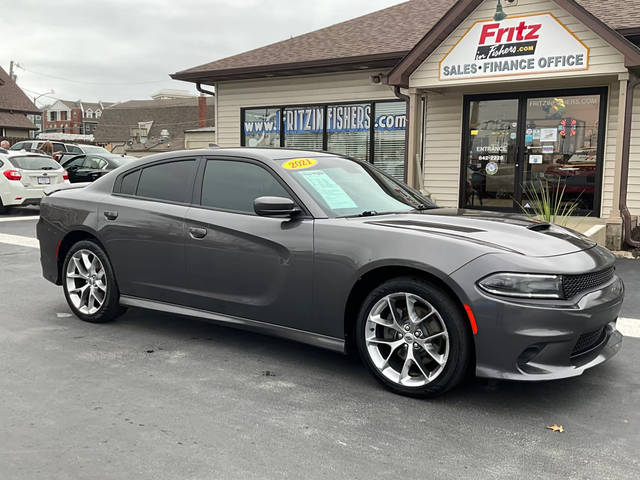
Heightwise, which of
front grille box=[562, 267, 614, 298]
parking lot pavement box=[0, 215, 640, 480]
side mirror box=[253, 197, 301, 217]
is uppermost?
side mirror box=[253, 197, 301, 217]

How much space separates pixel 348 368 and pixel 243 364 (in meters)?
0.74

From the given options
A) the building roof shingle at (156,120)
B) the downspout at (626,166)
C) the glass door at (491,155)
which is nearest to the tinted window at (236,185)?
the downspout at (626,166)

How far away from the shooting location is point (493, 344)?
138 inches

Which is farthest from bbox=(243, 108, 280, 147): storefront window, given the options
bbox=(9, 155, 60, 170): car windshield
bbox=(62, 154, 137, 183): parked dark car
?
bbox=(62, 154, 137, 183): parked dark car

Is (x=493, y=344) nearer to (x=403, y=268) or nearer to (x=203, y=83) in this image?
(x=403, y=268)

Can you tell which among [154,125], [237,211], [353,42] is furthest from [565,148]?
[154,125]

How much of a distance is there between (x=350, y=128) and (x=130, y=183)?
364 inches

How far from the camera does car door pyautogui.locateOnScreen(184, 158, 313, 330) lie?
4.23 m

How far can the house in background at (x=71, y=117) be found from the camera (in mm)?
84312

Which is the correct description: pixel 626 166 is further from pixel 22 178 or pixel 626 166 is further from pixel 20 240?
pixel 22 178

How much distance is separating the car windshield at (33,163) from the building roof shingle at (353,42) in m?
3.69

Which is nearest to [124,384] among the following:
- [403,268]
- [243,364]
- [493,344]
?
[243,364]

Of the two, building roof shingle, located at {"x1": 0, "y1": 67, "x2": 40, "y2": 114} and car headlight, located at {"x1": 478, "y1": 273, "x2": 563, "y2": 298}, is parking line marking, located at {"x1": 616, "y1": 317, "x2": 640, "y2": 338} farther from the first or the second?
building roof shingle, located at {"x1": 0, "y1": 67, "x2": 40, "y2": 114}

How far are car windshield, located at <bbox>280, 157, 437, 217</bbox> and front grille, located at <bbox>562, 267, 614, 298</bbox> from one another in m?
1.37
